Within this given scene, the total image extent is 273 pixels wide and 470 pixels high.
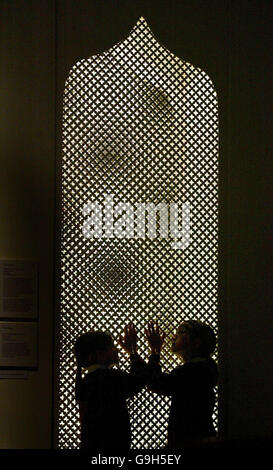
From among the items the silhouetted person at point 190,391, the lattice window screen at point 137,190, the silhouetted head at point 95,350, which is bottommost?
the silhouetted person at point 190,391

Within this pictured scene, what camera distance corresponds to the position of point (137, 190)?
7.50ft

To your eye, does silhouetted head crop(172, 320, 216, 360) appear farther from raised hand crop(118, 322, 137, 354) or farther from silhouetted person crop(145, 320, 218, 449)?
raised hand crop(118, 322, 137, 354)

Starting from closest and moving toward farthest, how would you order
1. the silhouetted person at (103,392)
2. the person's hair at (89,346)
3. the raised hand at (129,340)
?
the silhouetted person at (103,392)
the person's hair at (89,346)
the raised hand at (129,340)

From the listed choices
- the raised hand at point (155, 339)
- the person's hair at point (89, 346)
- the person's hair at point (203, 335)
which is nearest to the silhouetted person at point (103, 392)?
the person's hair at point (89, 346)

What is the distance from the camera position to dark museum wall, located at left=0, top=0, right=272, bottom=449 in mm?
2195

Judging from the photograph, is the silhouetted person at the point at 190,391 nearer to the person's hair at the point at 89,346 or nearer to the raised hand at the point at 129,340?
the raised hand at the point at 129,340

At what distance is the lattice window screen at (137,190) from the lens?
224cm

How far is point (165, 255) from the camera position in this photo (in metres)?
2.30

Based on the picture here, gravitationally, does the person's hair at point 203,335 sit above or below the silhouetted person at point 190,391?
above

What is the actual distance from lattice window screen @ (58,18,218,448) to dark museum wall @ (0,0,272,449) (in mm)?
60

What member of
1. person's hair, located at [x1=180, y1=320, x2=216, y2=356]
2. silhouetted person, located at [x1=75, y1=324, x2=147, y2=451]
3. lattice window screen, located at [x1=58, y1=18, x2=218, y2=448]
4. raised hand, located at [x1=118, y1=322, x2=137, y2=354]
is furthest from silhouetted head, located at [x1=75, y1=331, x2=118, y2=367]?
person's hair, located at [x1=180, y1=320, x2=216, y2=356]
